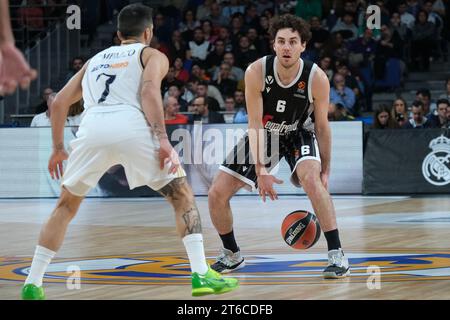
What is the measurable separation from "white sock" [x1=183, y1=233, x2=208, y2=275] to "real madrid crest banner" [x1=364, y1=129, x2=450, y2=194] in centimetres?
1074

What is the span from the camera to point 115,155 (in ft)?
22.5

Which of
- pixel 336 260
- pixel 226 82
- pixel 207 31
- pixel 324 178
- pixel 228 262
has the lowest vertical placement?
pixel 228 262

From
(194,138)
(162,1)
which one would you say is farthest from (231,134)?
(162,1)

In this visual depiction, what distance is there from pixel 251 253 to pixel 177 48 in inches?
513

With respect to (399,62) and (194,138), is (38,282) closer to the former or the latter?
(194,138)

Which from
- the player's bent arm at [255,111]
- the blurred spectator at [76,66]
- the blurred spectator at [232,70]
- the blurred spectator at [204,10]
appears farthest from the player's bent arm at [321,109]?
the blurred spectator at [204,10]

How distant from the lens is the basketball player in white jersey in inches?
268

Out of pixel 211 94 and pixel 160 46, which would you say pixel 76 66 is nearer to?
pixel 160 46

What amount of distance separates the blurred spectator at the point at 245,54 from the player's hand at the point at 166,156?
15001 mm

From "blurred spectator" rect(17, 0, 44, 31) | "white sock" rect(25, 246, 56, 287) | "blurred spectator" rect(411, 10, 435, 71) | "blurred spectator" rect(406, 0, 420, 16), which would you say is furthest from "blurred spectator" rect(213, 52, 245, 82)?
"white sock" rect(25, 246, 56, 287)

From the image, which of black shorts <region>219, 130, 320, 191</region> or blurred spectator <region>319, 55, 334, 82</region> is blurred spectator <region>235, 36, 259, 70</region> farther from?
black shorts <region>219, 130, 320, 191</region>

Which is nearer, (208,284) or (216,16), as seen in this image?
(208,284)

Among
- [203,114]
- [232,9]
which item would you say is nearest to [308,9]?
[232,9]
